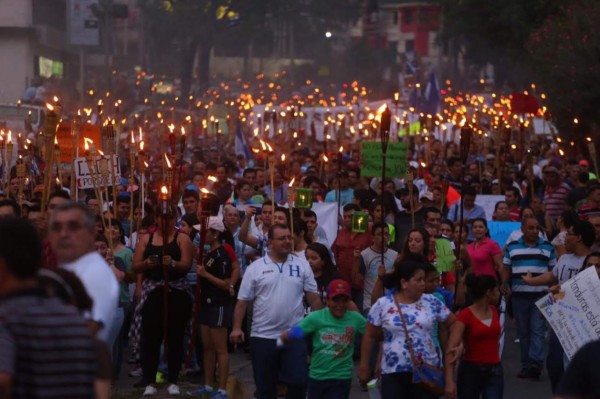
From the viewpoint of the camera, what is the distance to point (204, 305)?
1274cm

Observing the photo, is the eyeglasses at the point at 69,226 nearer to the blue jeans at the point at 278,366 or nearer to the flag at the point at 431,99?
the blue jeans at the point at 278,366

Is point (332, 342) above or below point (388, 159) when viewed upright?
below

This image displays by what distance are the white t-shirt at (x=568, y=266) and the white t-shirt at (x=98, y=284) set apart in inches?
260

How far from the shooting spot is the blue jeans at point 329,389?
1027 centimetres

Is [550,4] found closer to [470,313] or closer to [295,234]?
[295,234]

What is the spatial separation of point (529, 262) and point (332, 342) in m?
4.01

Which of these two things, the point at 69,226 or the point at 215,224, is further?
the point at 215,224

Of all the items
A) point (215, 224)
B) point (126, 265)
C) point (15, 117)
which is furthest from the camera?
point (15, 117)

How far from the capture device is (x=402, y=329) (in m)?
9.72

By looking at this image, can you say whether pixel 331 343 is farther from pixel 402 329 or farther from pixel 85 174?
pixel 85 174

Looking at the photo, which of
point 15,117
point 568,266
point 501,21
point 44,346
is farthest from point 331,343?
point 501,21

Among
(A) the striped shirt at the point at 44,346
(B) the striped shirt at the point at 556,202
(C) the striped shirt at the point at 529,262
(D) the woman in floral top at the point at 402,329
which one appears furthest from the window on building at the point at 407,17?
(A) the striped shirt at the point at 44,346

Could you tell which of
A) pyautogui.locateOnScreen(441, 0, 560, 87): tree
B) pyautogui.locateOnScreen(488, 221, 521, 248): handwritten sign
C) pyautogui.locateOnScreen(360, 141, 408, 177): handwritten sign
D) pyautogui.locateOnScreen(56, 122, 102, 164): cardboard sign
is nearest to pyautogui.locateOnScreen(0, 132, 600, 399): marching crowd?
pyautogui.locateOnScreen(488, 221, 521, 248): handwritten sign

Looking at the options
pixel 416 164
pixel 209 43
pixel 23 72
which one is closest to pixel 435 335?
pixel 416 164
